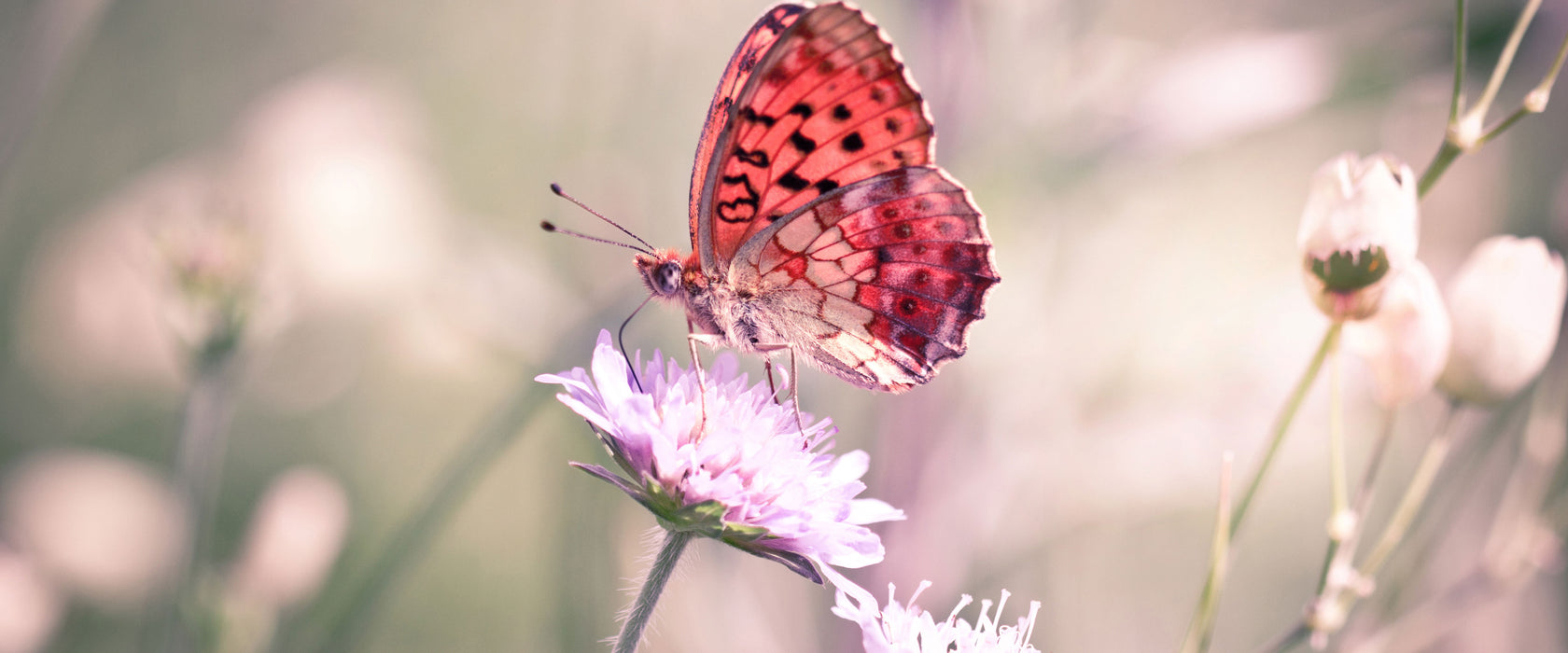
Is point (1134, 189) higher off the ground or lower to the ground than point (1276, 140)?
lower

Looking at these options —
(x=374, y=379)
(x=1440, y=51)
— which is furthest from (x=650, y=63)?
(x=1440, y=51)

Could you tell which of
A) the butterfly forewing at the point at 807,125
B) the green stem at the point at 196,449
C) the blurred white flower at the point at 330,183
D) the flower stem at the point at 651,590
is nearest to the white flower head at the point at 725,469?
the flower stem at the point at 651,590

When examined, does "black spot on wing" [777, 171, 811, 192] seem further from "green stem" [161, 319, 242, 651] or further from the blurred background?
"green stem" [161, 319, 242, 651]

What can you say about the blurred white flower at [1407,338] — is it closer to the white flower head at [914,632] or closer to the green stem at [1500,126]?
the green stem at [1500,126]

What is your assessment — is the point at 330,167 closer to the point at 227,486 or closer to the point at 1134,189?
the point at 227,486

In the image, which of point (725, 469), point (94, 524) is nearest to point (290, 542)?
point (94, 524)

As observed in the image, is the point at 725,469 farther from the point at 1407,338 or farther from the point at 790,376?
the point at 1407,338
